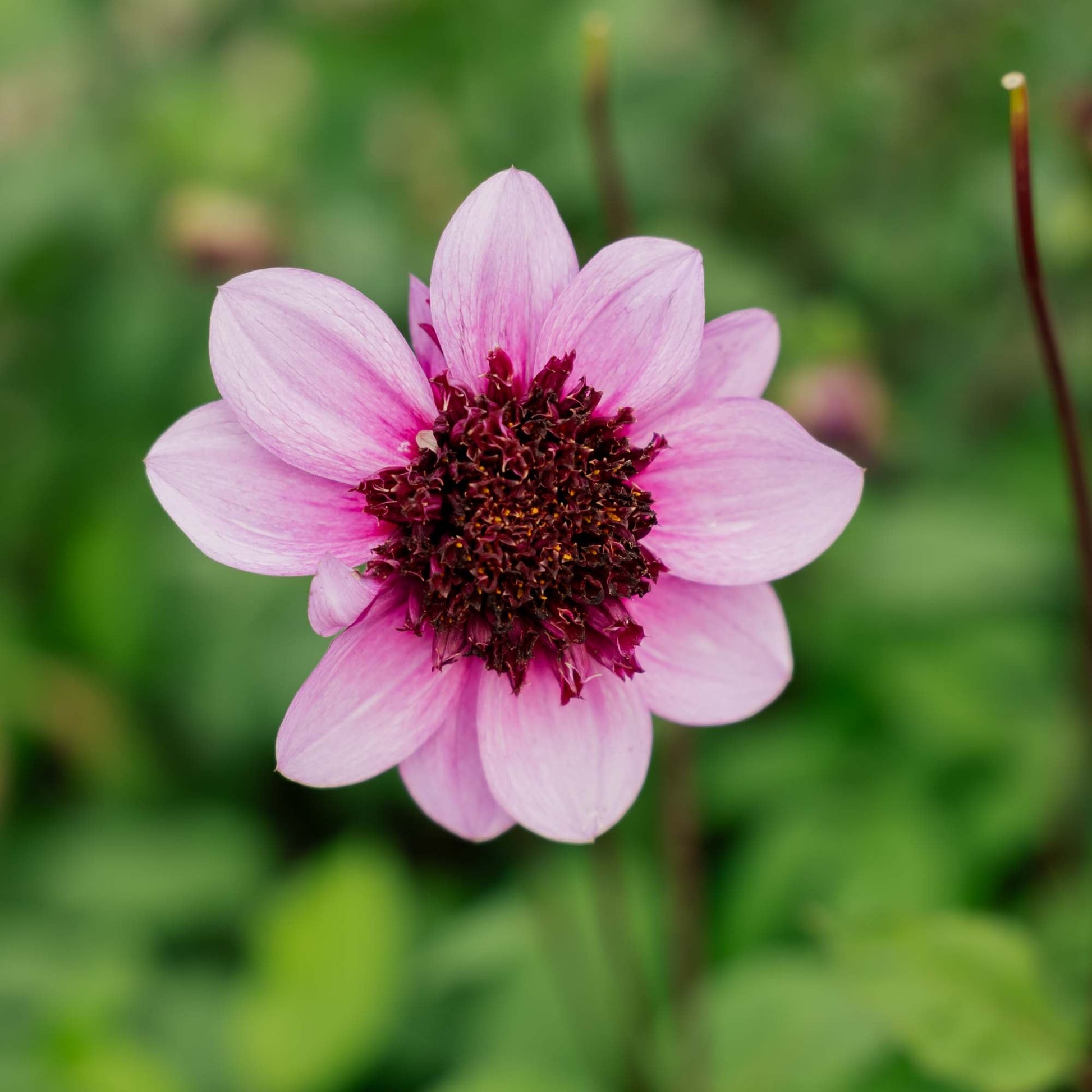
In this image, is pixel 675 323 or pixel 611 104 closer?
pixel 675 323

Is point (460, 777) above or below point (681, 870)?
above

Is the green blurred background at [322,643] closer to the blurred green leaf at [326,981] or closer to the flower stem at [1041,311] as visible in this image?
the blurred green leaf at [326,981]

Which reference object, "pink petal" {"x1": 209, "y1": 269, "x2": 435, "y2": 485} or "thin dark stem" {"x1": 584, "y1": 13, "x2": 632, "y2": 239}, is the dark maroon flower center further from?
"thin dark stem" {"x1": 584, "y1": 13, "x2": 632, "y2": 239}

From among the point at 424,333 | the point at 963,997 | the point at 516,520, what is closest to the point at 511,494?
the point at 516,520

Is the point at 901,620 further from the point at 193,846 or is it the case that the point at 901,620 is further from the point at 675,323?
the point at 193,846

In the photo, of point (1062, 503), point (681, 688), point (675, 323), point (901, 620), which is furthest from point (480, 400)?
point (1062, 503)

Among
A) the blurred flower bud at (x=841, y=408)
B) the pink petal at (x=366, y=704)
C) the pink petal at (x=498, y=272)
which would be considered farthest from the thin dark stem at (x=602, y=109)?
the pink petal at (x=366, y=704)

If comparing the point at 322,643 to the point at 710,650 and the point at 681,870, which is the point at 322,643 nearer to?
the point at 681,870
